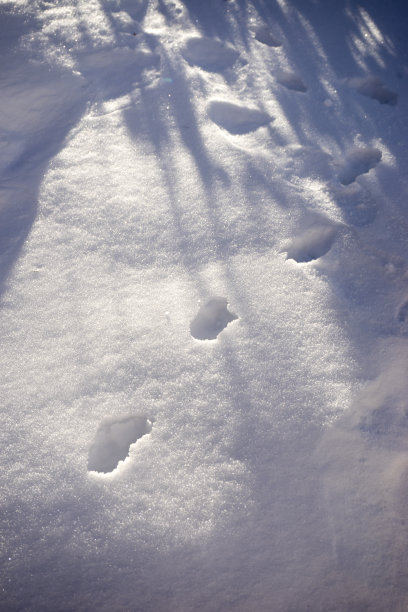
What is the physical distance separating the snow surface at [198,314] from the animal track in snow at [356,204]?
0.02m

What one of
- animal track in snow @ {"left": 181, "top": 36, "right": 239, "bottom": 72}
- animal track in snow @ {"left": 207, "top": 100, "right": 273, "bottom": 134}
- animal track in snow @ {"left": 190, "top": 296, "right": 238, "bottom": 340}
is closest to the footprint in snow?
animal track in snow @ {"left": 190, "top": 296, "right": 238, "bottom": 340}

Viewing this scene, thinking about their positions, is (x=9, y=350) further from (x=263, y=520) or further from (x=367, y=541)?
(x=367, y=541)

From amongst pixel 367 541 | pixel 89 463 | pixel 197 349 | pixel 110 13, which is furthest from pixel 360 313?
pixel 110 13

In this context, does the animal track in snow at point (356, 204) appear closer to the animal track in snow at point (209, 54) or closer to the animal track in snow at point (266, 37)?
the animal track in snow at point (209, 54)

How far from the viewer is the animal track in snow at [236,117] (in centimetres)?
249

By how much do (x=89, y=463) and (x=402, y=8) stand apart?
4529 mm

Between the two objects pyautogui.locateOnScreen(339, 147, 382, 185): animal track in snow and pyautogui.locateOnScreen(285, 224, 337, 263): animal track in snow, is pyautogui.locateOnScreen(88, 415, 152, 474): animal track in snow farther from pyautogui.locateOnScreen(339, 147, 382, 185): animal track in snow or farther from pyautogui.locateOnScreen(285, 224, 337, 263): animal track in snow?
pyautogui.locateOnScreen(339, 147, 382, 185): animal track in snow

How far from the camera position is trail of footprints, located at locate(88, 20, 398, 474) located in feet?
5.04

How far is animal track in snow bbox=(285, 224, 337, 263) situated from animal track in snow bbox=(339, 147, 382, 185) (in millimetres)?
457

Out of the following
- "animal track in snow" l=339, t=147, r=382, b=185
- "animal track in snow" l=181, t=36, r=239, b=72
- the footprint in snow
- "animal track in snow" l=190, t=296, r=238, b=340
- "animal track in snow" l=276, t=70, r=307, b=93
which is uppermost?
"animal track in snow" l=181, t=36, r=239, b=72

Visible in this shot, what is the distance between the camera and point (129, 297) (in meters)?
1.85

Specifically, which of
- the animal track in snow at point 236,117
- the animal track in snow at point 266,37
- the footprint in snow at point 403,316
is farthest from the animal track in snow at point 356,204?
the animal track in snow at point 266,37

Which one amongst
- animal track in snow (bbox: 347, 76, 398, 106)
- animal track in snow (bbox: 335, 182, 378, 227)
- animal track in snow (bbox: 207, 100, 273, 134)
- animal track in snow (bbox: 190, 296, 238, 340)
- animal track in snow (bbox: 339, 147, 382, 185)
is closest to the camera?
animal track in snow (bbox: 190, 296, 238, 340)

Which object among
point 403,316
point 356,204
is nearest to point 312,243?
point 356,204
